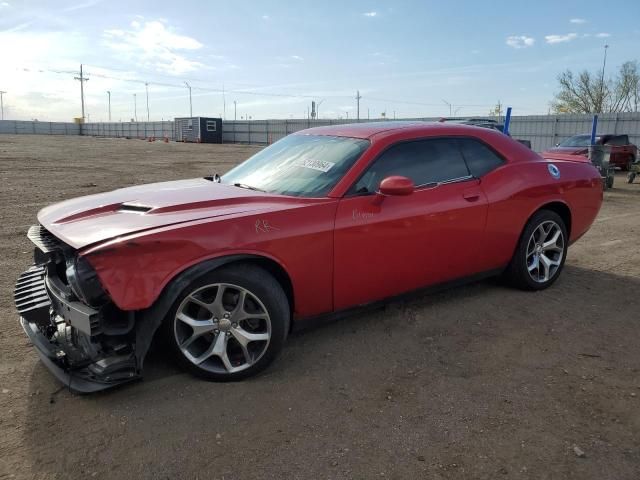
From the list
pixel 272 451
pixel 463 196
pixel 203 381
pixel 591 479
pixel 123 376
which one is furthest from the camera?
pixel 463 196

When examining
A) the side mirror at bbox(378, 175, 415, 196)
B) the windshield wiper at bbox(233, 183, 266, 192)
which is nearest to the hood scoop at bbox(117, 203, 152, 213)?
the windshield wiper at bbox(233, 183, 266, 192)

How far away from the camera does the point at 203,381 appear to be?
121 inches

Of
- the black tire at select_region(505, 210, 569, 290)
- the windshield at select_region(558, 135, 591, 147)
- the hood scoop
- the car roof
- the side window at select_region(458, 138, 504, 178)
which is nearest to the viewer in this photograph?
the hood scoop

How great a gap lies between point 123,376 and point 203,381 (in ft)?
1.58

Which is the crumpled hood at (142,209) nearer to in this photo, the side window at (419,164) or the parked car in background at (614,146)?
the side window at (419,164)

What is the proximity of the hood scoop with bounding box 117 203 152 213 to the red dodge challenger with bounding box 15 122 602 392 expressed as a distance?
3 cm

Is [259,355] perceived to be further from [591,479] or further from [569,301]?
[569,301]

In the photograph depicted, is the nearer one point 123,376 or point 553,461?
point 553,461

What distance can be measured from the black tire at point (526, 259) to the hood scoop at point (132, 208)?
3.18m

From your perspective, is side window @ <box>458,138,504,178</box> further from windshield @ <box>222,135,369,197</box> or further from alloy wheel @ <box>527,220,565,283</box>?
windshield @ <box>222,135,369,197</box>

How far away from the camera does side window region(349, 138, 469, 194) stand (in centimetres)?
360

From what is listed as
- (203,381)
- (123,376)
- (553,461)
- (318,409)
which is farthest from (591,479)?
→ (123,376)

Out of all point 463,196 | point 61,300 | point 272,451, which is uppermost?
point 463,196

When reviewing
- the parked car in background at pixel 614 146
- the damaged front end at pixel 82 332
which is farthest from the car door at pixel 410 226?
the parked car in background at pixel 614 146
